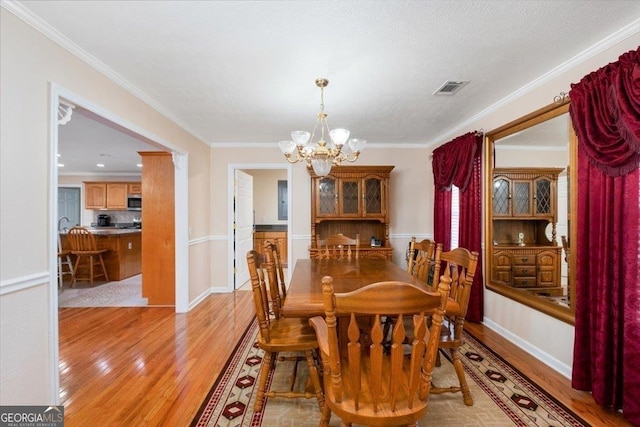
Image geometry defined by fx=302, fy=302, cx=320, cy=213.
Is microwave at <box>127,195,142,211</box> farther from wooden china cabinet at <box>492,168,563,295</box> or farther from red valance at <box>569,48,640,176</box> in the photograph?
red valance at <box>569,48,640,176</box>

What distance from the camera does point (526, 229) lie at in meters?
3.03

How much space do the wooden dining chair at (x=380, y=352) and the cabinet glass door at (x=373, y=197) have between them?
3339mm

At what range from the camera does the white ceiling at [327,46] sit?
5.52ft

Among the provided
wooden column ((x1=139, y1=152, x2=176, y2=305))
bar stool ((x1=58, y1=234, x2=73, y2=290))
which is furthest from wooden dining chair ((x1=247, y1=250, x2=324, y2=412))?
bar stool ((x1=58, y1=234, x2=73, y2=290))

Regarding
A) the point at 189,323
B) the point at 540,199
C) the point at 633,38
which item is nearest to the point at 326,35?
the point at 633,38

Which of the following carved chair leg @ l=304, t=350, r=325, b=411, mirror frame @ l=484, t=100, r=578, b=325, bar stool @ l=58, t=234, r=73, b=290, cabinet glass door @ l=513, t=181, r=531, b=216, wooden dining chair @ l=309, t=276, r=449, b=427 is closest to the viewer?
wooden dining chair @ l=309, t=276, r=449, b=427

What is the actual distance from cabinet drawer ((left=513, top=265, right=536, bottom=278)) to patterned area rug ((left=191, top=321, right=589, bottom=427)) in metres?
0.93

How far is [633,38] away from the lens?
6.04ft

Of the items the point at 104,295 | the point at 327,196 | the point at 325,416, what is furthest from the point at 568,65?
the point at 104,295

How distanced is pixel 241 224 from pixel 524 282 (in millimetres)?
4010

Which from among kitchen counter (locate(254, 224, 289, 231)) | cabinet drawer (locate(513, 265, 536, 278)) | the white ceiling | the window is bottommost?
cabinet drawer (locate(513, 265, 536, 278))

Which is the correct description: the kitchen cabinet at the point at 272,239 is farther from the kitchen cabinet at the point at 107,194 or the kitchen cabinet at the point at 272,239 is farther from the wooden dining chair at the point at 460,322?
the wooden dining chair at the point at 460,322

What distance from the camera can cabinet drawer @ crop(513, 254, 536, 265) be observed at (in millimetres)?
2906

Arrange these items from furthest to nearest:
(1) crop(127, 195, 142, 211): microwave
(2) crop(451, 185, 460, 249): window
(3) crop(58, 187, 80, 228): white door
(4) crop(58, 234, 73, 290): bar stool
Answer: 1. (3) crop(58, 187, 80, 228): white door
2. (1) crop(127, 195, 142, 211): microwave
3. (4) crop(58, 234, 73, 290): bar stool
4. (2) crop(451, 185, 460, 249): window
